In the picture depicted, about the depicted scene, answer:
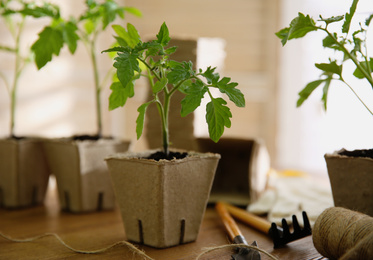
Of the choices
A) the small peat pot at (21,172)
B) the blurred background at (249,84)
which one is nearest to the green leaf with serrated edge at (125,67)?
the small peat pot at (21,172)

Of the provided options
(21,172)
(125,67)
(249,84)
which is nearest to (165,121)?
(125,67)

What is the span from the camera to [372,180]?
0.93 meters

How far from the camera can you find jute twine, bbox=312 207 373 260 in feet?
2.30

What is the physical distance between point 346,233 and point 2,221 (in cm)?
95

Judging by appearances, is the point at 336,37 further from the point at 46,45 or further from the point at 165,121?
the point at 46,45

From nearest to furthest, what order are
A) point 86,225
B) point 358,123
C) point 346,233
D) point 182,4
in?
point 346,233 < point 86,225 < point 358,123 < point 182,4

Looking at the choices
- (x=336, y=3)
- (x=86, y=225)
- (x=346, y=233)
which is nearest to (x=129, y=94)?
(x=86, y=225)

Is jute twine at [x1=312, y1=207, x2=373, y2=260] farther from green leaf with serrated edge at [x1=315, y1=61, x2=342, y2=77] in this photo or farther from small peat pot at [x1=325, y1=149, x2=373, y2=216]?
green leaf with serrated edge at [x1=315, y1=61, x2=342, y2=77]

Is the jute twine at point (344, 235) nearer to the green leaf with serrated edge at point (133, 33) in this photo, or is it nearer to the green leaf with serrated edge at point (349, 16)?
the green leaf with serrated edge at point (349, 16)

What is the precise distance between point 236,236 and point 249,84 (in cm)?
146

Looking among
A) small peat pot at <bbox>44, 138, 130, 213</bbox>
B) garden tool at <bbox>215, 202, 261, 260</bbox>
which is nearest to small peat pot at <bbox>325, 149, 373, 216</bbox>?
garden tool at <bbox>215, 202, 261, 260</bbox>

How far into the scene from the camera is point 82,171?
1238mm

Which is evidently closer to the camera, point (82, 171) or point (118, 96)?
point (118, 96)

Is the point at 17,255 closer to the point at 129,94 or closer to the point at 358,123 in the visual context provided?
the point at 129,94
